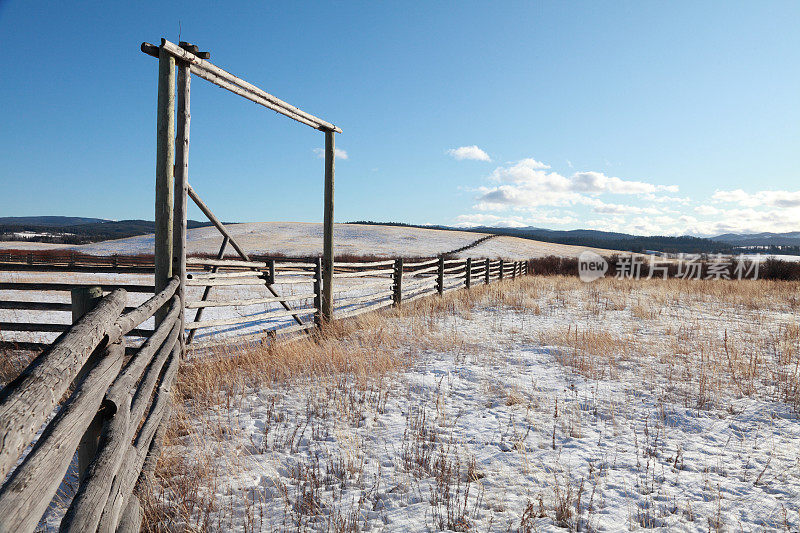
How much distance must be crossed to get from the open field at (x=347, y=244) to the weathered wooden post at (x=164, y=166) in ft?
148

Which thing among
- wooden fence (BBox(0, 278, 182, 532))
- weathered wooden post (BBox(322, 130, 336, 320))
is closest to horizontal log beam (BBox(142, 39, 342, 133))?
weathered wooden post (BBox(322, 130, 336, 320))

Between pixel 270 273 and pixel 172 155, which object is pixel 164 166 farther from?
pixel 270 273

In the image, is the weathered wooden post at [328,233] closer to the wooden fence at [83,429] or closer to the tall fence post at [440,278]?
the wooden fence at [83,429]

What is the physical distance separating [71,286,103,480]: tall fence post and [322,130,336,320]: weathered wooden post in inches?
221

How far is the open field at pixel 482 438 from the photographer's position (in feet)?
9.90

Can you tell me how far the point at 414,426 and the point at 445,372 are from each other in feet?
5.98

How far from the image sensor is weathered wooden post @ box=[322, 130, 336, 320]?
838cm

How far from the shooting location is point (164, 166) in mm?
5004

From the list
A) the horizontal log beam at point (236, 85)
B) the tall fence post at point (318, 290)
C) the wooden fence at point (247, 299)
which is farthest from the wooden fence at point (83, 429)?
the tall fence post at point (318, 290)

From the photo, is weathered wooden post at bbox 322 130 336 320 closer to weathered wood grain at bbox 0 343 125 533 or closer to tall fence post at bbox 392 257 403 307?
tall fence post at bbox 392 257 403 307

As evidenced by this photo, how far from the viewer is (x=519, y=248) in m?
63.2

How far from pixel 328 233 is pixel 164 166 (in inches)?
156

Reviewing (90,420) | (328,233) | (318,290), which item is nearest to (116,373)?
(90,420)

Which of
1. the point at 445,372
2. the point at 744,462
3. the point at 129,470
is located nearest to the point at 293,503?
the point at 129,470
